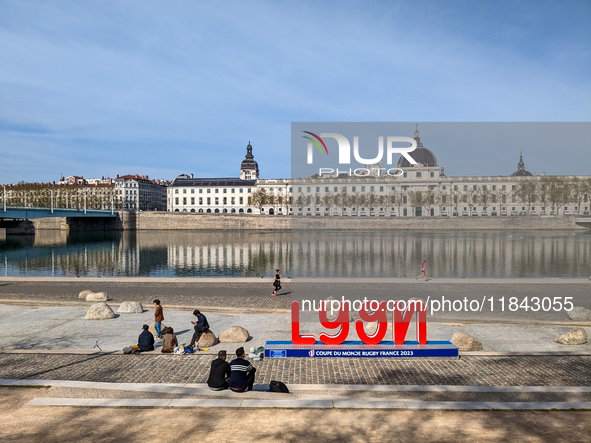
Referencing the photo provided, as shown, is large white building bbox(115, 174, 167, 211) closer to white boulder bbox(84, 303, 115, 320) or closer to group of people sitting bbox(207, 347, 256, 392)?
white boulder bbox(84, 303, 115, 320)

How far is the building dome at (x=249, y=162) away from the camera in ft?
599

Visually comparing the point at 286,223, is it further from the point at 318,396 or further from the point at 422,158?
the point at 318,396

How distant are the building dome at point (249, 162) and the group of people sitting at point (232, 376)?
174 m

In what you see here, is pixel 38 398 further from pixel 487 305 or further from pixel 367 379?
pixel 487 305

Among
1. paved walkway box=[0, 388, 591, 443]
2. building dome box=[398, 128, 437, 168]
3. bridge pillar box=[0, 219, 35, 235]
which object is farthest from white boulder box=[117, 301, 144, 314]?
building dome box=[398, 128, 437, 168]

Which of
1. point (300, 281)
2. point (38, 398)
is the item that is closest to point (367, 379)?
point (38, 398)

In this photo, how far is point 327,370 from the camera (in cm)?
1273

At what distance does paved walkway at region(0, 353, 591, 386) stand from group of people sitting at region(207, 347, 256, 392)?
4.20 ft

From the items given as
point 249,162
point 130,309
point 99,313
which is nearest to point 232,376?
point 99,313

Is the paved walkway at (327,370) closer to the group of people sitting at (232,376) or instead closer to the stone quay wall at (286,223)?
the group of people sitting at (232,376)

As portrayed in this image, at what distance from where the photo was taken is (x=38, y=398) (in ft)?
32.6

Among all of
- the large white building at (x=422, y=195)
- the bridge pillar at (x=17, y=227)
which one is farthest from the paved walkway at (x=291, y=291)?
the large white building at (x=422, y=195)

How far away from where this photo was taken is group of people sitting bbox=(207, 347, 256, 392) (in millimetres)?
10500

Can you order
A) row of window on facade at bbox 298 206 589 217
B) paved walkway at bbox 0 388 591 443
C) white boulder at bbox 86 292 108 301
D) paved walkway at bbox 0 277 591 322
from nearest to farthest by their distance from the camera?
paved walkway at bbox 0 388 591 443 → paved walkway at bbox 0 277 591 322 → white boulder at bbox 86 292 108 301 → row of window on facade at bbox 298 206 589 217
